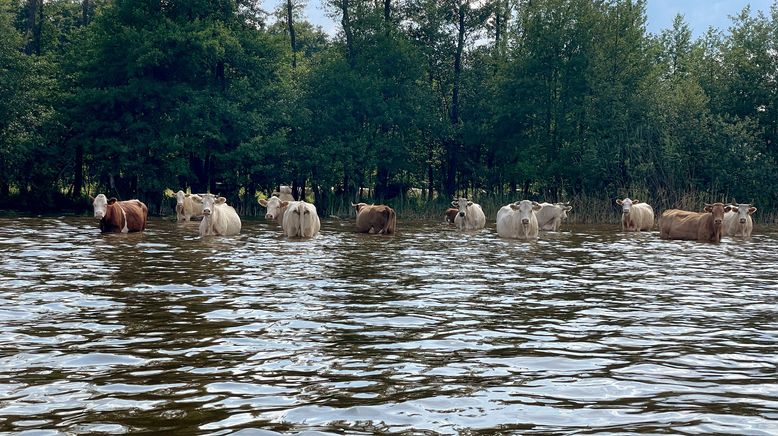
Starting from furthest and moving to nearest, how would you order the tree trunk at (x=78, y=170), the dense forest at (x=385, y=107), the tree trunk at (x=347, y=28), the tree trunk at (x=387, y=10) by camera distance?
1. the tree trunk at (x=387, y=10)
2. the tree trunk at (x=347, y=28)
3. the tree trunk at (x=78, y=170)
4. the dense forest at (x=385, y=107)

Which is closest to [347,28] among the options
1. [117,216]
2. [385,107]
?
[385,107]

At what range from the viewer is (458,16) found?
55.2 metres

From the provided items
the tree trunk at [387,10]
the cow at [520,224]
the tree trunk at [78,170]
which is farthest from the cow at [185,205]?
the tree trunk at [387,10]

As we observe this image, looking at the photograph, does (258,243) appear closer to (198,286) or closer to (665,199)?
(198,286)

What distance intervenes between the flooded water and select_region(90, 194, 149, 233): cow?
837cm

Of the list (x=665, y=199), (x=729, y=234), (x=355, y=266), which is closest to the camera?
(x=355, y=266)

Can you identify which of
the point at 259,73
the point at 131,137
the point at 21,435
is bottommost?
the point at 21,435

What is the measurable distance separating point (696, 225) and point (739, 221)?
2.83 metres

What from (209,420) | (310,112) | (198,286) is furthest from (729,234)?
(310,112)

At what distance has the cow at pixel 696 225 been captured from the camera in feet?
80.7

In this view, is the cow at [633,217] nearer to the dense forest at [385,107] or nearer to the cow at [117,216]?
the dense forest at [385,107]

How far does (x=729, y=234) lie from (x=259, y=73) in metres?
30.0

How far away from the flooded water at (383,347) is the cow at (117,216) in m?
8.37

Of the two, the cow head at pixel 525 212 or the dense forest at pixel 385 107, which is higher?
the dense forest at pixel 385 107
